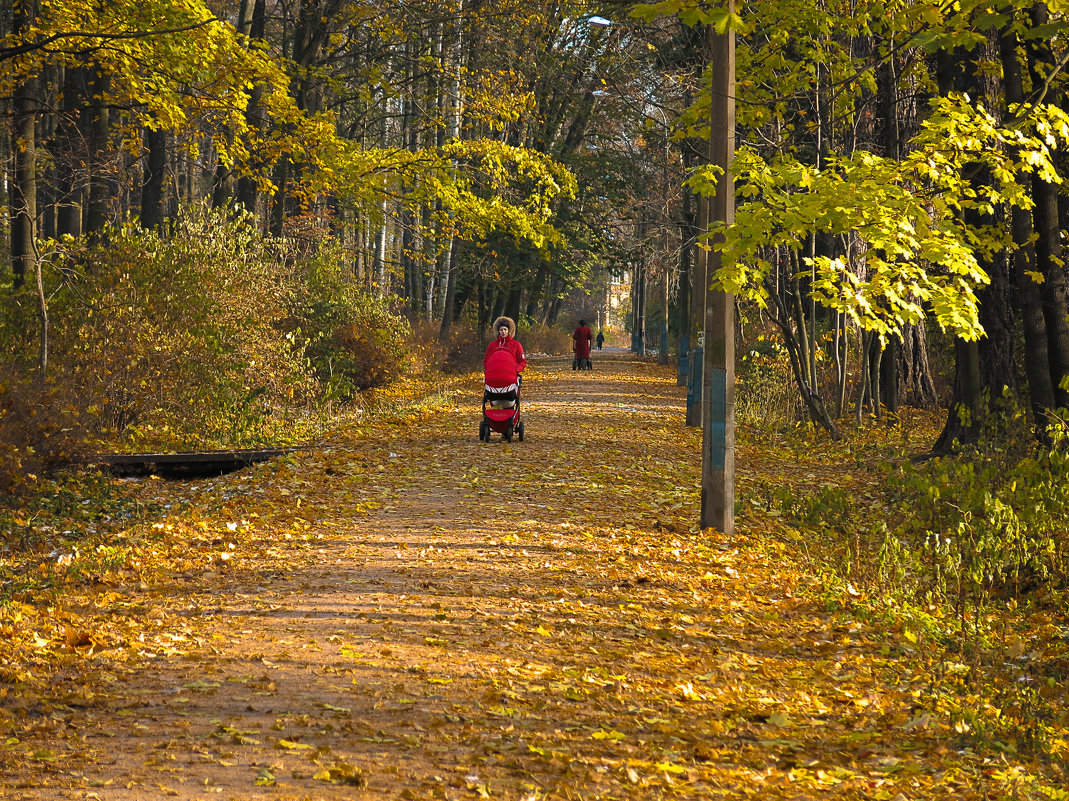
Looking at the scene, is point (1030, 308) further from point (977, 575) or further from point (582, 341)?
point (582, 341)

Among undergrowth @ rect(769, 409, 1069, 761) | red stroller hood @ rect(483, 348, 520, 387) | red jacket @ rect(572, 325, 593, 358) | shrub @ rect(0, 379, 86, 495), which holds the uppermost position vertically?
red jacket @ rect(572, 325, 593, 358)

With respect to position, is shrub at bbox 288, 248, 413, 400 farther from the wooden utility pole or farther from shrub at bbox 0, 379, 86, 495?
the wooden utility pole

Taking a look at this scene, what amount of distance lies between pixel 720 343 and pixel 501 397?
6.08 m

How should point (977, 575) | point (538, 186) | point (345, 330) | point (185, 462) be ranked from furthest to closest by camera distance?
point (538, 186)
point (345, 330)
point (185, 462)
point (977, 575)

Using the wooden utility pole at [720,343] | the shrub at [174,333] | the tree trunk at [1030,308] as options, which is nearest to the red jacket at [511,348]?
the shrub at [174,333]

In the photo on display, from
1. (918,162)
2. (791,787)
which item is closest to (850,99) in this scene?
(918,162)

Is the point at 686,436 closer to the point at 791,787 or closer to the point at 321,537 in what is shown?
the point at 321,537

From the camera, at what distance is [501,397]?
1470 centimetres

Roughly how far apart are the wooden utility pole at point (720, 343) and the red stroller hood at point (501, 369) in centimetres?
558

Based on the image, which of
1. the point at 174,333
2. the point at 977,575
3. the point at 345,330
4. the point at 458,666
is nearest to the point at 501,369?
Answer: the point at 174,333

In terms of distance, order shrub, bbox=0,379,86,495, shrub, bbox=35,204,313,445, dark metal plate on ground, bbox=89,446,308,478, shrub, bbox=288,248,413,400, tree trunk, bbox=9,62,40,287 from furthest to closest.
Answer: shrub, bbox=288,248,413,400 < tree trunk, bbox=9,62,40,287 < shrub, bbox=35,204,313,445 < dark metal plate on ground, bbox=89,446,308,478 < shrub, bbox=0,379,86,495

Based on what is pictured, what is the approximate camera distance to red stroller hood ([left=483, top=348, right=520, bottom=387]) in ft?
47.3

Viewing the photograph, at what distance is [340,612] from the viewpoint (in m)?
6.35

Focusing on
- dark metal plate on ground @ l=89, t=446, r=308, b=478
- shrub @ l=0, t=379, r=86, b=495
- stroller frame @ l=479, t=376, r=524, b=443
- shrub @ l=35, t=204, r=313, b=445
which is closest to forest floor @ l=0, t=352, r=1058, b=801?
shrub @ l=0, t=379, r=86, b=495
